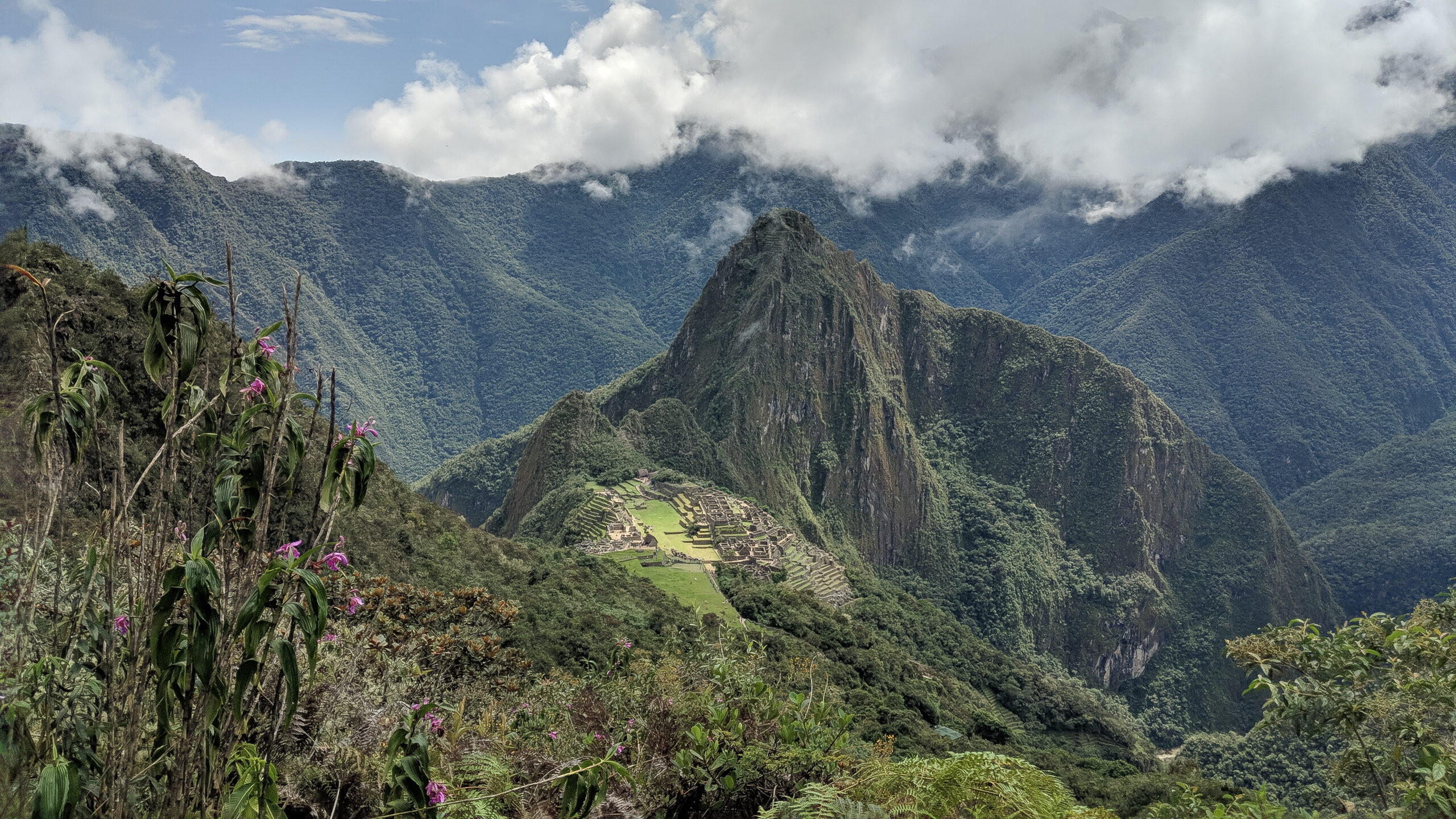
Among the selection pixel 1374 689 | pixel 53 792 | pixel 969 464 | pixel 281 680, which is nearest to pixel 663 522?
pixel 1374 689

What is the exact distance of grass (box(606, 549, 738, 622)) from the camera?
41094 millimetres

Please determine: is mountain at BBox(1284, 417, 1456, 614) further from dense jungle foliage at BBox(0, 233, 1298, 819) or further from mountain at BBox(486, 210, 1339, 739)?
dense jungle foliage at BBox(0, 233, 1298, 819)

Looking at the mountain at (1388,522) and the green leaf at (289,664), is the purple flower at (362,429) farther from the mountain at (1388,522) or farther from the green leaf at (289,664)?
the mountain at (1388,522)

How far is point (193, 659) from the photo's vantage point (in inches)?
110

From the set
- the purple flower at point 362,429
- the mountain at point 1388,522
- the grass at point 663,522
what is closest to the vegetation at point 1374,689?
the purple flower at point 362,429

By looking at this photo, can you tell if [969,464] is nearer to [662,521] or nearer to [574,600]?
[662,521]

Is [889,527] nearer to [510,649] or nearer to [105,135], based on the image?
[510,649]

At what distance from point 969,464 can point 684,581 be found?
91151 millimetres

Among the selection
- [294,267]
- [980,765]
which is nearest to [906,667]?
[980,765]

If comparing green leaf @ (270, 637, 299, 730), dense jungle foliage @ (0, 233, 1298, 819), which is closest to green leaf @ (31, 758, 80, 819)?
dense jungle foliage @ (0, 233, 1298, 819)

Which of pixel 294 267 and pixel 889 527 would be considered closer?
pixel 889 527

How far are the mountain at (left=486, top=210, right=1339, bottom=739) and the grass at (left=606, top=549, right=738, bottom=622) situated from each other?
939 inches

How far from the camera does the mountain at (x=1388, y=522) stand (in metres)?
113

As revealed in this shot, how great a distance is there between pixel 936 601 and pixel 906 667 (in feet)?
192
